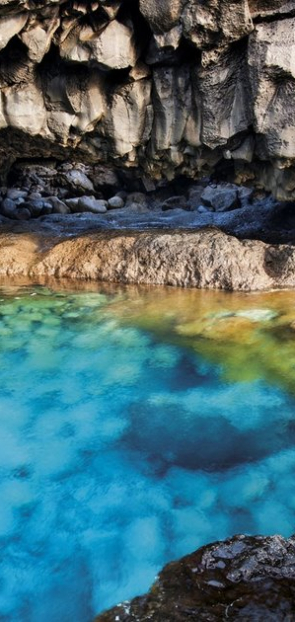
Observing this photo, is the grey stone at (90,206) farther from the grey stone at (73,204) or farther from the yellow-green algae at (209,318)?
the yellow-green algae at (209,318)

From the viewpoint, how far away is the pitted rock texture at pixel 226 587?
2242mm

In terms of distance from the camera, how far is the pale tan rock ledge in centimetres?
886

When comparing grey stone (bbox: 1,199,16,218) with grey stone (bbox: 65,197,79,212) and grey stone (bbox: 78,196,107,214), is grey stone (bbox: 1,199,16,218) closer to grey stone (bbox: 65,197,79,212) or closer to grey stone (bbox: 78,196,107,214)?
grey stone (bbox: 65,197,79,212)

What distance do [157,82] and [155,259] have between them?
3142mm

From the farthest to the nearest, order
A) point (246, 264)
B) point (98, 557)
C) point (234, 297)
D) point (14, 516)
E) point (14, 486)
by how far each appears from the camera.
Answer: point (246, 264) → point (234, 297) → point (14, 486) → point (14, 516) → point (98, 557)

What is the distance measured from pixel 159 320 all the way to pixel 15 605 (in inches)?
187

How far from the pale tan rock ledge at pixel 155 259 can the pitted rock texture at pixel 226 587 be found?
6.37 meters

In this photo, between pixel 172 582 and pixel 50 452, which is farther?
pixel 50 452

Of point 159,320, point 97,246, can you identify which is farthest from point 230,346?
point 97,246

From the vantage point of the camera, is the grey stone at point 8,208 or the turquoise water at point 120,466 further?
the grey stone at point 8,208

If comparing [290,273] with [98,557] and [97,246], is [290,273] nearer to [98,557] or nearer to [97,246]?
[97,246]

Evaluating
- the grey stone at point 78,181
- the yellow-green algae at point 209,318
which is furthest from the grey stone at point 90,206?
the yellow-green algae at point 209,318

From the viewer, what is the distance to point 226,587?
7.89 feet

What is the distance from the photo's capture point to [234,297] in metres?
8.22
